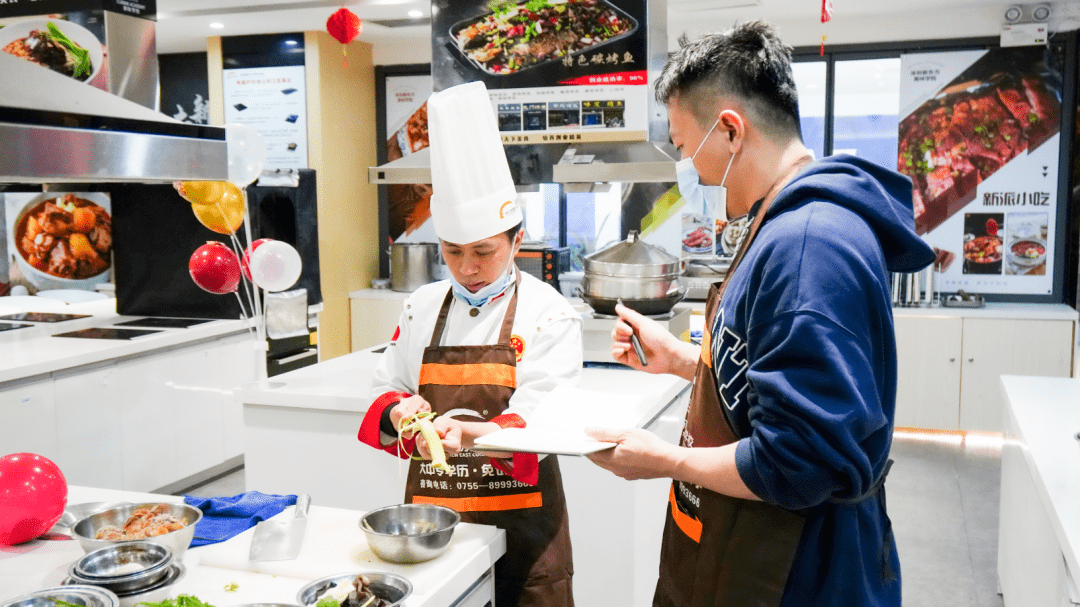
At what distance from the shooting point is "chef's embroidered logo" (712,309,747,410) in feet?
4.25

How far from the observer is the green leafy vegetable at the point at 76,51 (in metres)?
1.64

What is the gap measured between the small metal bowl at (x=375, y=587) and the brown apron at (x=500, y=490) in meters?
0.55

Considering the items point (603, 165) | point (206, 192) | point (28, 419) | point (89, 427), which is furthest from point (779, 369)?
point (89, 427)

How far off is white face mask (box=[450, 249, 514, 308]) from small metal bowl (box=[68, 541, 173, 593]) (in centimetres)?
87

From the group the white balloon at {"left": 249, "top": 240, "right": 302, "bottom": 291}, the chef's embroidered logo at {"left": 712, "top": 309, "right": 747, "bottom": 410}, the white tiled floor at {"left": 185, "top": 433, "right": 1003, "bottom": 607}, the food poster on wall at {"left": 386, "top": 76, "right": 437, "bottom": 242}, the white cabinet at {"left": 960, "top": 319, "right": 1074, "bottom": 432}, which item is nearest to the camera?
the chef's embroidered logo at {"left": 712, "top": 309, "right": 747, "bottom": 410}

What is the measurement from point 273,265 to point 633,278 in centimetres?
151

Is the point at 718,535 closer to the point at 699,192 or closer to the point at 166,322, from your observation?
the point at 699,192

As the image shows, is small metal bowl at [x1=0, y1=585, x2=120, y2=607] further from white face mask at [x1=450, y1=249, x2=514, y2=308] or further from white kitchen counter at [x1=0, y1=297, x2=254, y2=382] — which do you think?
white kitchen counter at [x1=0, y1=297, x2=254, y2=382]

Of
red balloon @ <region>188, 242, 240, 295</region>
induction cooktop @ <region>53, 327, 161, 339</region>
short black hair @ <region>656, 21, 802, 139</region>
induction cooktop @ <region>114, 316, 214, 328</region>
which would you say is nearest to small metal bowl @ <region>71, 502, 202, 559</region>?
short black hair @ <region>656, 21, 802, 139</region>

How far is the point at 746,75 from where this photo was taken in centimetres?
135

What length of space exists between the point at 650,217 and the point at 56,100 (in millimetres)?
5569

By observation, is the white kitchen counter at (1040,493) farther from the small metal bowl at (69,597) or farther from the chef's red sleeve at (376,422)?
the small metal bowl at (69,597)

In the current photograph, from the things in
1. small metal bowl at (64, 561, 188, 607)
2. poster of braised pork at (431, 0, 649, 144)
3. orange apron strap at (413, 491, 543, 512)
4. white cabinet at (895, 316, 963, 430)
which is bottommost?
white cabinet at (895, 316, 963, 430)

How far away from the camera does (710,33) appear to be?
141 centimetres
